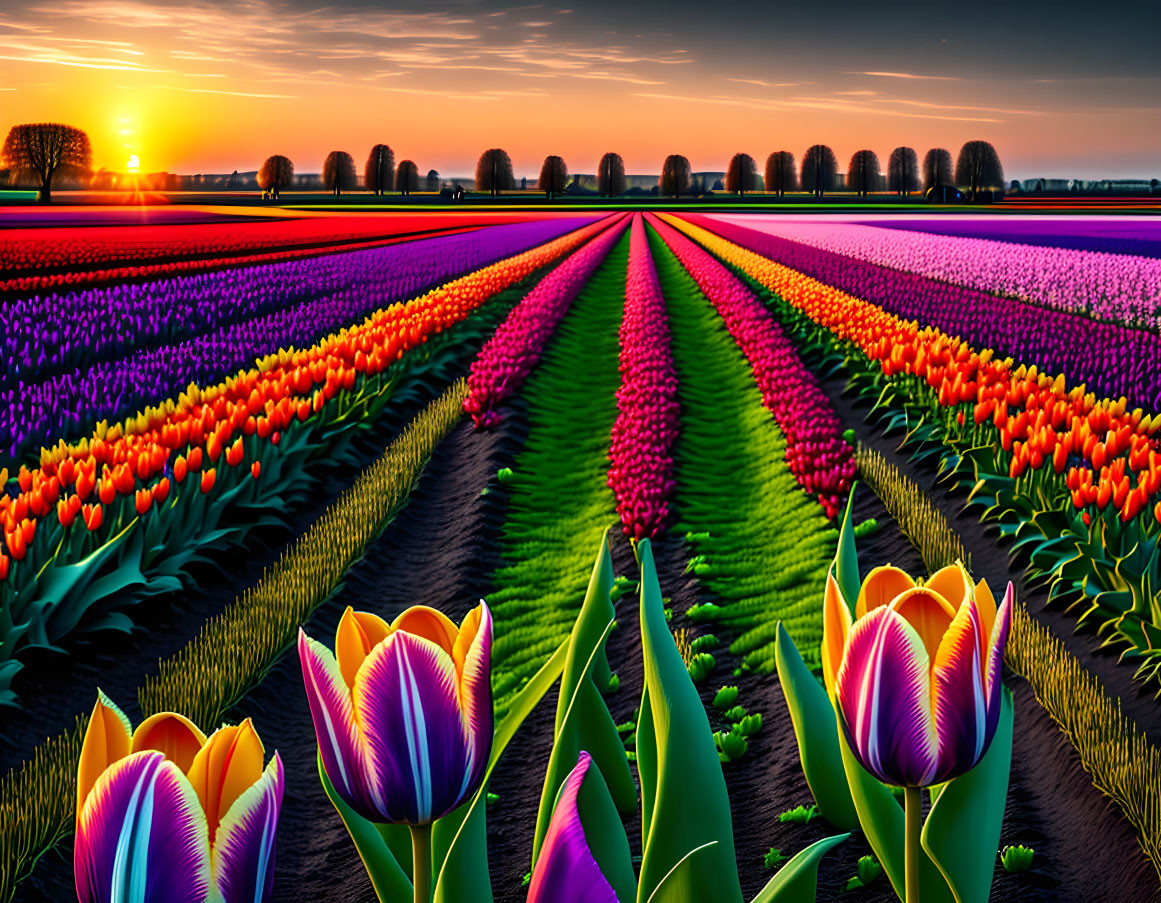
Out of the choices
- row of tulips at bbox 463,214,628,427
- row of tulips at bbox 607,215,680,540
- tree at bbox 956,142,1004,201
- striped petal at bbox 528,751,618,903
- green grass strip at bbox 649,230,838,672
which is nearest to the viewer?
striped petal at bbox 528,751,618,903

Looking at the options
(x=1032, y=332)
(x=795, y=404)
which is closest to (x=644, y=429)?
(x=795, y=404)

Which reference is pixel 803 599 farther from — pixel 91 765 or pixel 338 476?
pixel 91 765

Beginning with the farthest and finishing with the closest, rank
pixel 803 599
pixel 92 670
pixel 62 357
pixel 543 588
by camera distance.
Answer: pixel 62 357 < pixel 543 588 < pixel 803 599 < pixel 92 670

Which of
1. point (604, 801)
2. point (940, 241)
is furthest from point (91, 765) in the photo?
point (940, 241)

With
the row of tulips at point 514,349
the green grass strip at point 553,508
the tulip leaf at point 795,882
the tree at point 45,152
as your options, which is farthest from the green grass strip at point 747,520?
the tree at point 45,152

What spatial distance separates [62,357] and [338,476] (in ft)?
14.3

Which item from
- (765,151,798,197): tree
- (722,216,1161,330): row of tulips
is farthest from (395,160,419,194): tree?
(722,216,1161,330): row of tulips

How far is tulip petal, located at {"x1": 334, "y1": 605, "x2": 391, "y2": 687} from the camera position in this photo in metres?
1.21

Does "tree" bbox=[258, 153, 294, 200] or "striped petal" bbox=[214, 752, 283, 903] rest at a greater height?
"tree" bbox=[258, 153, 294, 200]

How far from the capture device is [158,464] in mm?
5922

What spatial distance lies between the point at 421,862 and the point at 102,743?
395mm

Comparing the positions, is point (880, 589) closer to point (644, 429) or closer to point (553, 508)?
point (553, 508)

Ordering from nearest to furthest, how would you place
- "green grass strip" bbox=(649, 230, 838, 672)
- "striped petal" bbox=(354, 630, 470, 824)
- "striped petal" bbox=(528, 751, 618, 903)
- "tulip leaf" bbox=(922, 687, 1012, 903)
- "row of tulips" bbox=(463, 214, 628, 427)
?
"striped petal" bbox=(528, 751, 618, 903)
"striped petal" bbox=(354, 630, 470, 824)
"tulip leaf" bbox=(922, 687, 1012, 903)
"green grass strip" bbox=(649, 230, 838, 672)
"row of tulips" bbox=(463, 214, 628, 427)

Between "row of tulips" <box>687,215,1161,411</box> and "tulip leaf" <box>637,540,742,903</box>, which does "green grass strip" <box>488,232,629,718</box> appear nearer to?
"tulip leaf" <box>637,540,742,903</box>
